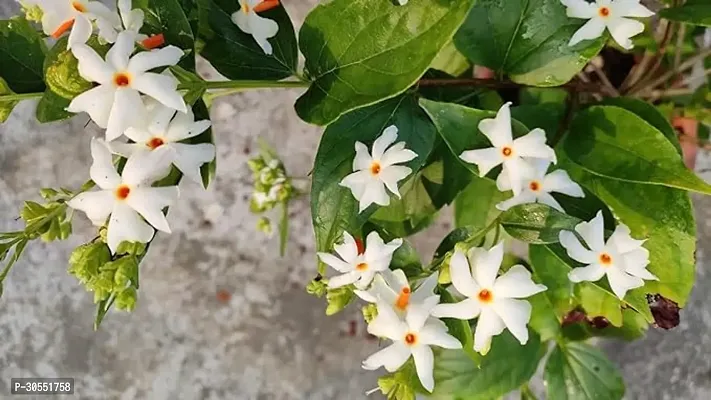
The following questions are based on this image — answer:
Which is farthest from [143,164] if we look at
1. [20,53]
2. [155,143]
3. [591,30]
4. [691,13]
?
[691,13]

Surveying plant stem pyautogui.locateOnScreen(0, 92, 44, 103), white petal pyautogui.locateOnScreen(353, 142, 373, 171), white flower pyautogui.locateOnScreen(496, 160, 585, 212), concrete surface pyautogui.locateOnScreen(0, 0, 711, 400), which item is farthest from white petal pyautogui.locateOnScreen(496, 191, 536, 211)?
concrete surface pyautogui.locateOnScreen(0, 0, 711, 400)

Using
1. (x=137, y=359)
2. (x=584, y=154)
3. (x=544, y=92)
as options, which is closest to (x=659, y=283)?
(x=584, y=154)

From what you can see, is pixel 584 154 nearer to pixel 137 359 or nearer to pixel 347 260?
pixel 347 260

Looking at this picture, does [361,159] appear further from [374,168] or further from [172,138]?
[172,138]

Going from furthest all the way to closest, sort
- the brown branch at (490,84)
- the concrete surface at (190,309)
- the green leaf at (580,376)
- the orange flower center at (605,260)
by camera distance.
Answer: the concrete surface at (190,309) → the green leaf at (580,376) → the brown branch at (490,84) → the orange flower center at (605,260)

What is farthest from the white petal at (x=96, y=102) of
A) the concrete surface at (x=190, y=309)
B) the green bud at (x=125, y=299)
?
the concrete surface at (x=190, y=309)

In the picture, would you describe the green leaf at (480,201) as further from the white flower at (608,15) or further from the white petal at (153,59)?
the white petal at (153,59)

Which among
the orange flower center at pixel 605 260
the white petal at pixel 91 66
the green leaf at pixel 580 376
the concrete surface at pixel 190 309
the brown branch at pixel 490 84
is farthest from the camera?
the concrete surface at pixel 190 309
